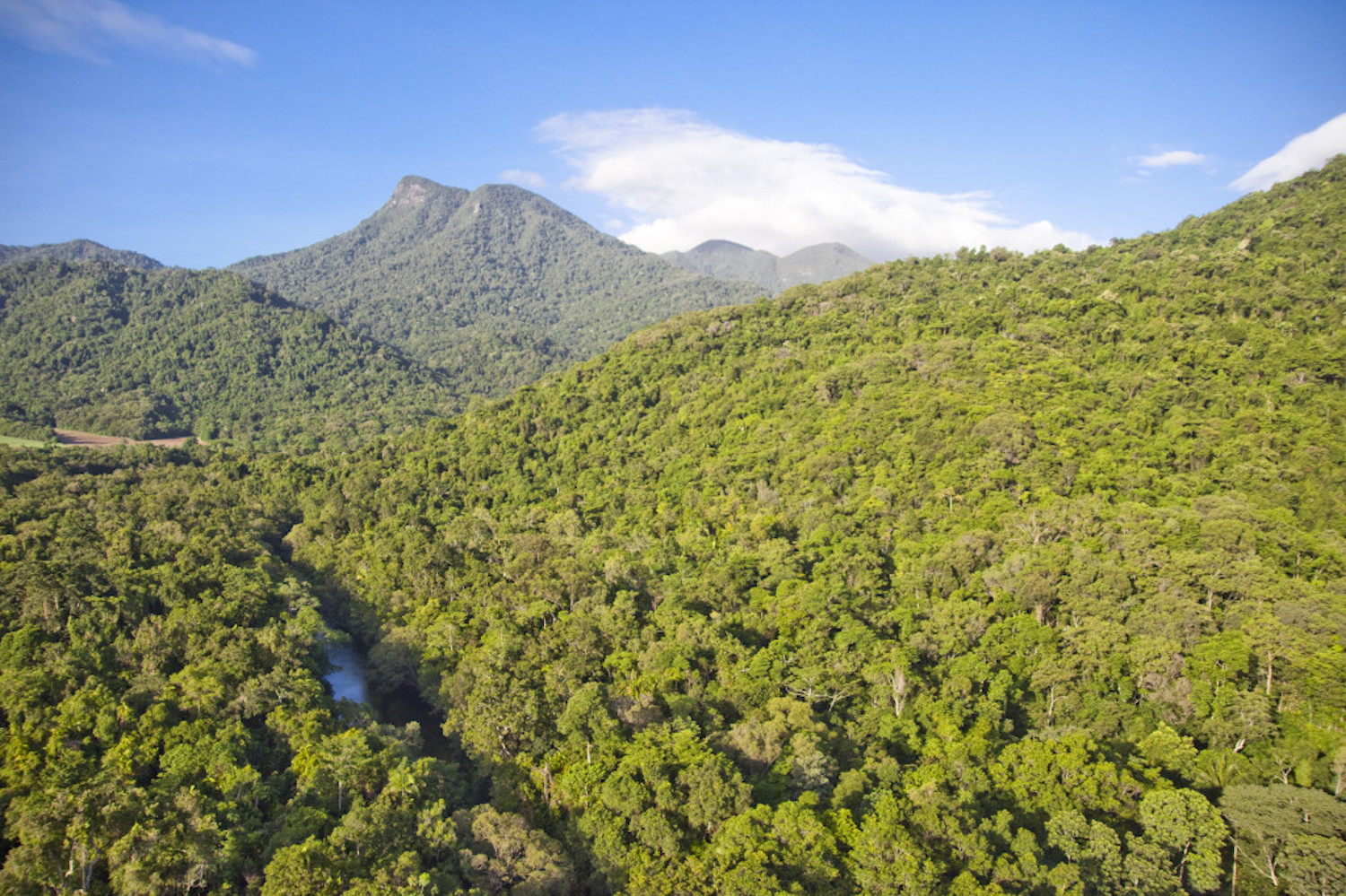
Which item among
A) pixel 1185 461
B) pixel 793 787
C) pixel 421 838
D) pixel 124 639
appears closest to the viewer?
pixel 421 838

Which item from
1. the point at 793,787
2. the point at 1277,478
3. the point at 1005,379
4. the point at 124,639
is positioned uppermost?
the point at 1005,379

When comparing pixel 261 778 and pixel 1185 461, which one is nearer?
pixel 261 778

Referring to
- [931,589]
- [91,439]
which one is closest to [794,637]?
[931,589]

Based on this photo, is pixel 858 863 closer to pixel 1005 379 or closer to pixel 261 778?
pixel 261 778

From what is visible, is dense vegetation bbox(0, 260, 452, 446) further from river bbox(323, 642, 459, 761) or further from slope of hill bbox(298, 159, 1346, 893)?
river bbox(323, 642, 459, 761)

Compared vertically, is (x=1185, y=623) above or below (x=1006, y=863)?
above

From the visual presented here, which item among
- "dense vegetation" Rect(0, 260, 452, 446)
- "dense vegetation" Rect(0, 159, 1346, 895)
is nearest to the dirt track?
"dense vegetation" Rect(0, 260, 452, 446)

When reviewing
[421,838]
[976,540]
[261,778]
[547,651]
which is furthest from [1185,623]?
[261,778]
